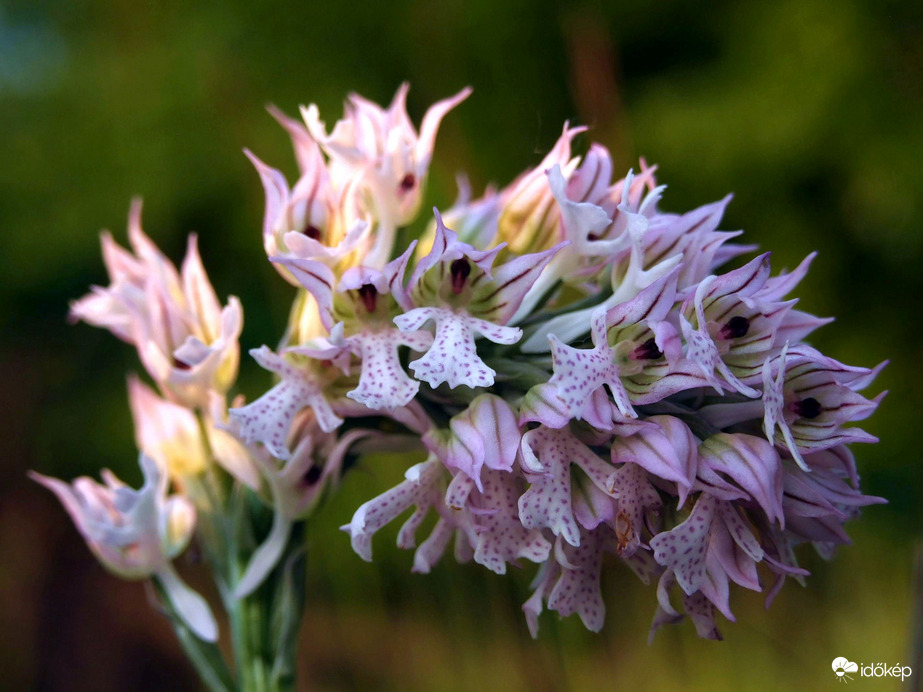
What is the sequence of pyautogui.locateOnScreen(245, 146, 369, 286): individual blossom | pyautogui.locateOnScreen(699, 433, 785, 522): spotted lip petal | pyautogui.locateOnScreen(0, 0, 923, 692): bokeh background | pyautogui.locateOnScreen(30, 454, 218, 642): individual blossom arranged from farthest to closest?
pyautogui.locateOnScreen(0, 0, 923, 692): bokeh background → pyautogui.locateOnScreen(30, 454, 218, 642): individual blossom → pyautogui.locateOnScreen(245, 146, 369, 286): individual blossom → pyautogui.locateOnScreen(699, 433, 785, 522): spotted lip petal

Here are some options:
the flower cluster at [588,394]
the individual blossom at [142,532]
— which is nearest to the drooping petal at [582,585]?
the flower cluster at [588,394]

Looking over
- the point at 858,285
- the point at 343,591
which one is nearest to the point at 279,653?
the point at 343,591

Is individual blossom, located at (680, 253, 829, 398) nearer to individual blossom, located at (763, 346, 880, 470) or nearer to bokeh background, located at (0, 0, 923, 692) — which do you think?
individual blossom, located at (763, 346, 880, 470)

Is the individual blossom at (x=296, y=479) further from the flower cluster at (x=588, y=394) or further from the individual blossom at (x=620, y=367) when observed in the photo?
the individual blossom at (x=620, y=367)

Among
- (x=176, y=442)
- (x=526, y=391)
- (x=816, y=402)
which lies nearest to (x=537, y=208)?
(x=526, y=391)

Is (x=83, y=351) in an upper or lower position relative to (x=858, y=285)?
upper

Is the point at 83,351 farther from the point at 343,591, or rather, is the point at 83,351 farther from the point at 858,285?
the point at 858,285

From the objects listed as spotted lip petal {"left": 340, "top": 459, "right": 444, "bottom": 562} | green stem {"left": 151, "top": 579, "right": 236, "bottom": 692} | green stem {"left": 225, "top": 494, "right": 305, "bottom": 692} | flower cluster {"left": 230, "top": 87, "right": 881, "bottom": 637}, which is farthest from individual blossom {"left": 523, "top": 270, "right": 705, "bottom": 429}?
green stem {"left": 151, "top": 579, "right": 236, "bottom": 692}
